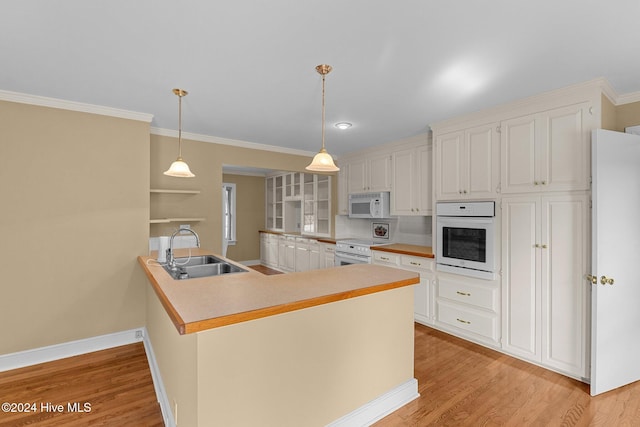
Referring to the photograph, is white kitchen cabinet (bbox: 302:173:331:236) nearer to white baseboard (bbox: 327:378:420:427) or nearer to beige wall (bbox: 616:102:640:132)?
white baseboard (bbox: 327:378:420:427)

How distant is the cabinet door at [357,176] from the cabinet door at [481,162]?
72.0 inches

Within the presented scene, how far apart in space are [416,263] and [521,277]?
45.1 inches

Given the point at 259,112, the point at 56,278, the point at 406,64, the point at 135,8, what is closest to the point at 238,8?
the point at 135,8

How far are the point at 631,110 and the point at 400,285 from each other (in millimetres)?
2575

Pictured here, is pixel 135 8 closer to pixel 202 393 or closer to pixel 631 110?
pixel 202 393

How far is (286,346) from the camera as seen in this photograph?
1591 mm

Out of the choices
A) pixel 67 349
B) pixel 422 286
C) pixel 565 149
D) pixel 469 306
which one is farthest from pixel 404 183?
pixel 67 349

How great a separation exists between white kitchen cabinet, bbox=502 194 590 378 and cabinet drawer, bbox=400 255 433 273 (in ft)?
2.67

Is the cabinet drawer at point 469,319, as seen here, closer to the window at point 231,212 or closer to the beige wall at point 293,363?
the beige wall at point 293,363

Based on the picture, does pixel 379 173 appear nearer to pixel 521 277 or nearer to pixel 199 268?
pixel 521 277

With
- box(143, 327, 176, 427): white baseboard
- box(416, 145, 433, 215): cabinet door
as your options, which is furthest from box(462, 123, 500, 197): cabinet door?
box(143, 327, 176, 427): white baseboard

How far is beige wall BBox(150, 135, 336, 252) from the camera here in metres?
3.62

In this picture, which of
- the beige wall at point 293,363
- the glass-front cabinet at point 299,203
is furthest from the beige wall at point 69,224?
the glass-front cabinet at point 299,203

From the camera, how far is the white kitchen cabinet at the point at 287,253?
242 inches
